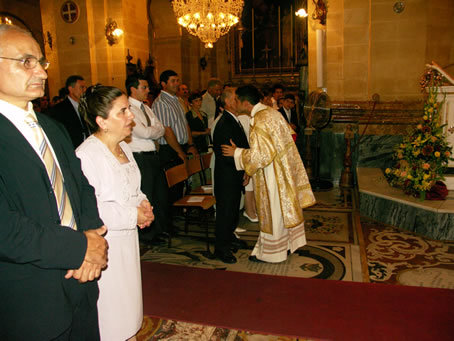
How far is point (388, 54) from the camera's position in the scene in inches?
281

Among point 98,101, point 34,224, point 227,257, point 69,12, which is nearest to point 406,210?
point 227,257

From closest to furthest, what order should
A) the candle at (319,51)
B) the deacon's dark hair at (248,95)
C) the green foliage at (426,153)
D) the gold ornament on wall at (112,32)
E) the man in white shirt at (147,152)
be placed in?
1. the deacon's dark hair at (248,95)
2. the man in white shirt at (147,152)
3. the green foliage at (426,153)
4. the candle at (319,51)
5. the gold ornament on wall at (112,32)

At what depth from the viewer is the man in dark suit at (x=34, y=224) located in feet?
4.67

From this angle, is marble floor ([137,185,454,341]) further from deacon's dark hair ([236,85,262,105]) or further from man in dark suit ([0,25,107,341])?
deacon's dark hair ([236,85,262,105])

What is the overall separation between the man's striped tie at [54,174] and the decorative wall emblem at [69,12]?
8.38 metres

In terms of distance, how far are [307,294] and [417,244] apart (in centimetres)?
196

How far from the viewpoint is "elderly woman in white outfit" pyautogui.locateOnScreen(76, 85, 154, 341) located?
2090mm

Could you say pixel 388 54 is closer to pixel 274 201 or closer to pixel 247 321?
pixel 274 201

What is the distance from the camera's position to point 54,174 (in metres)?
1.61

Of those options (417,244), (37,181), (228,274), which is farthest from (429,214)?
(37,181)

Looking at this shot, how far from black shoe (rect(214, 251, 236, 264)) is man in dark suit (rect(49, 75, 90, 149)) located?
2221 mm

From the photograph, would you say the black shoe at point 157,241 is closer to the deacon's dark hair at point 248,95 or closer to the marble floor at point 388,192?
the deacon's dark hair at point 248,95

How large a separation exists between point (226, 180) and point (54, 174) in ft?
8.42

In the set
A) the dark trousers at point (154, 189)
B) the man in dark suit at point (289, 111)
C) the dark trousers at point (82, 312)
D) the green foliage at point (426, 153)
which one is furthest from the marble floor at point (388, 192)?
the dark trousers at point (82, 312)
